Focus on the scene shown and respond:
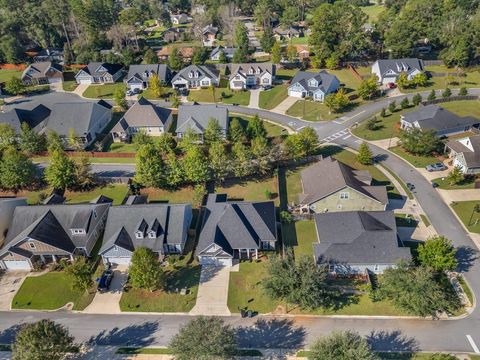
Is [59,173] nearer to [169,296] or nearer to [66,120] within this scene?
[66,120]

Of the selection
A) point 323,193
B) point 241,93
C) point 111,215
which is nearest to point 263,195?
point 323,193

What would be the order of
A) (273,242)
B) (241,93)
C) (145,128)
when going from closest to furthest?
(273,242), (145,128), (241,93)

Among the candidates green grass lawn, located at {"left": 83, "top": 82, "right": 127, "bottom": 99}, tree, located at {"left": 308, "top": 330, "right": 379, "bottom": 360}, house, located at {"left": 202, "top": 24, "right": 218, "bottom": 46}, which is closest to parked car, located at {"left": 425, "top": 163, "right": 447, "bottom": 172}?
tree, located at {"left": 308, "top": 330, "right": 379, "bottom": 360}

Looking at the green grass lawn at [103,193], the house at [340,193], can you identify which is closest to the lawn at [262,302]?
the house at [340,193]

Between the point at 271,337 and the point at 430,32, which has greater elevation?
the point at 430,32

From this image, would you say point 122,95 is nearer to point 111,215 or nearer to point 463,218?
point 111,215

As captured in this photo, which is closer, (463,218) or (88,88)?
(463,218)
